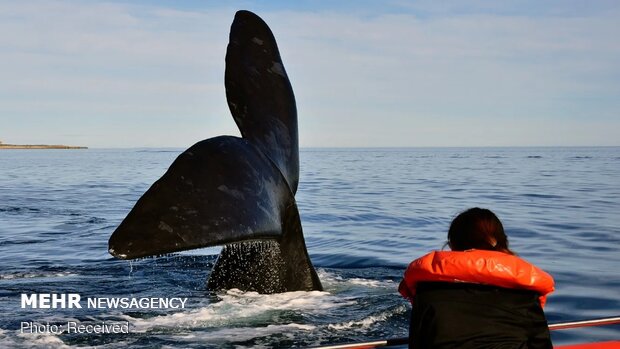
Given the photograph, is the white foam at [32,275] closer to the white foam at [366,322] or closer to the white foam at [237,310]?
the white foam at [237,310]

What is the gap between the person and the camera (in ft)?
10.1

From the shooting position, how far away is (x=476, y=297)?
3150mm

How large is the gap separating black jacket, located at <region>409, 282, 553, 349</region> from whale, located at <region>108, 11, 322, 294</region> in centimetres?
104

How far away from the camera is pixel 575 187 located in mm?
22953

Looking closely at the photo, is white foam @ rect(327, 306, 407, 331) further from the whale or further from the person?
the person

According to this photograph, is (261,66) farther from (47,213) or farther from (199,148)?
(47,213)

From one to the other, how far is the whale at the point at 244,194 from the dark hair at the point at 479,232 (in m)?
1.07

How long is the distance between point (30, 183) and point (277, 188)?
24.1 meters

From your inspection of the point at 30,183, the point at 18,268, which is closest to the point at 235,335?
the point at 18,268

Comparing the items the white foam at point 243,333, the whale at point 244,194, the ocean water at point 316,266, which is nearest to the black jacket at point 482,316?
the whale at point 244,194

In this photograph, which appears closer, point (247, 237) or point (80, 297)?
point (247, 237)

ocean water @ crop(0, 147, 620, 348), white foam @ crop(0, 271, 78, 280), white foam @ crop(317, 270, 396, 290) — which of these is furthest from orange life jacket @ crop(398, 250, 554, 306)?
white foam @ crop(0, 271, 78, 280)

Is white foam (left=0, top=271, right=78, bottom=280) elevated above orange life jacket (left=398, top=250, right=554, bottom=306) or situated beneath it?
situated beneath

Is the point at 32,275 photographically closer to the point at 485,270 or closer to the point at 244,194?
the point at 244,194
